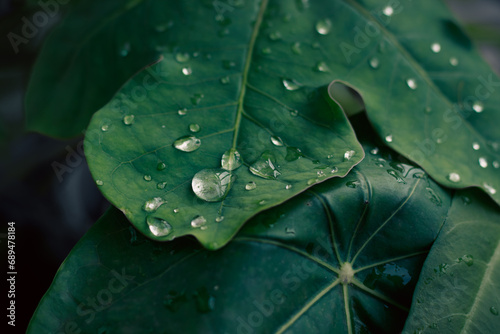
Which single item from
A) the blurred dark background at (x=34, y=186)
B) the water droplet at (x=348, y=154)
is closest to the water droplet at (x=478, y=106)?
the water droplet at (x=348, y=154)

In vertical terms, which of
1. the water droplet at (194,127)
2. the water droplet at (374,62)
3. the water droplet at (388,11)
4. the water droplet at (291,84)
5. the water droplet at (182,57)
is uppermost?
the water droplet at (182,57)

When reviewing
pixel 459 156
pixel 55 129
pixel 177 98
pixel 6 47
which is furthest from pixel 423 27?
pixel 6 47

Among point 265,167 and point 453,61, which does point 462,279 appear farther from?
point 453,61

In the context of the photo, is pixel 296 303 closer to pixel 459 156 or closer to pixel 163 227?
pixel 163 227

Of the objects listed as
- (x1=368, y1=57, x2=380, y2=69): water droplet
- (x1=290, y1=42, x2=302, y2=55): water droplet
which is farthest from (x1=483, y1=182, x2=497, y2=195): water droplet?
(x1=290, y1=42, x2=302, y2=55): water droplet

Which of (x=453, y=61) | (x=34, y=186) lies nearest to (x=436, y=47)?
(x=453, y=61)

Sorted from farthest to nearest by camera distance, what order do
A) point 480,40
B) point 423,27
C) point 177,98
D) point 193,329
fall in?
point 480,40 → point 423,27 → point 177,98 → point 193,329

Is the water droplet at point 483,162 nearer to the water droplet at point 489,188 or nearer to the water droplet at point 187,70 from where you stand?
the water droplet at point 489,188
